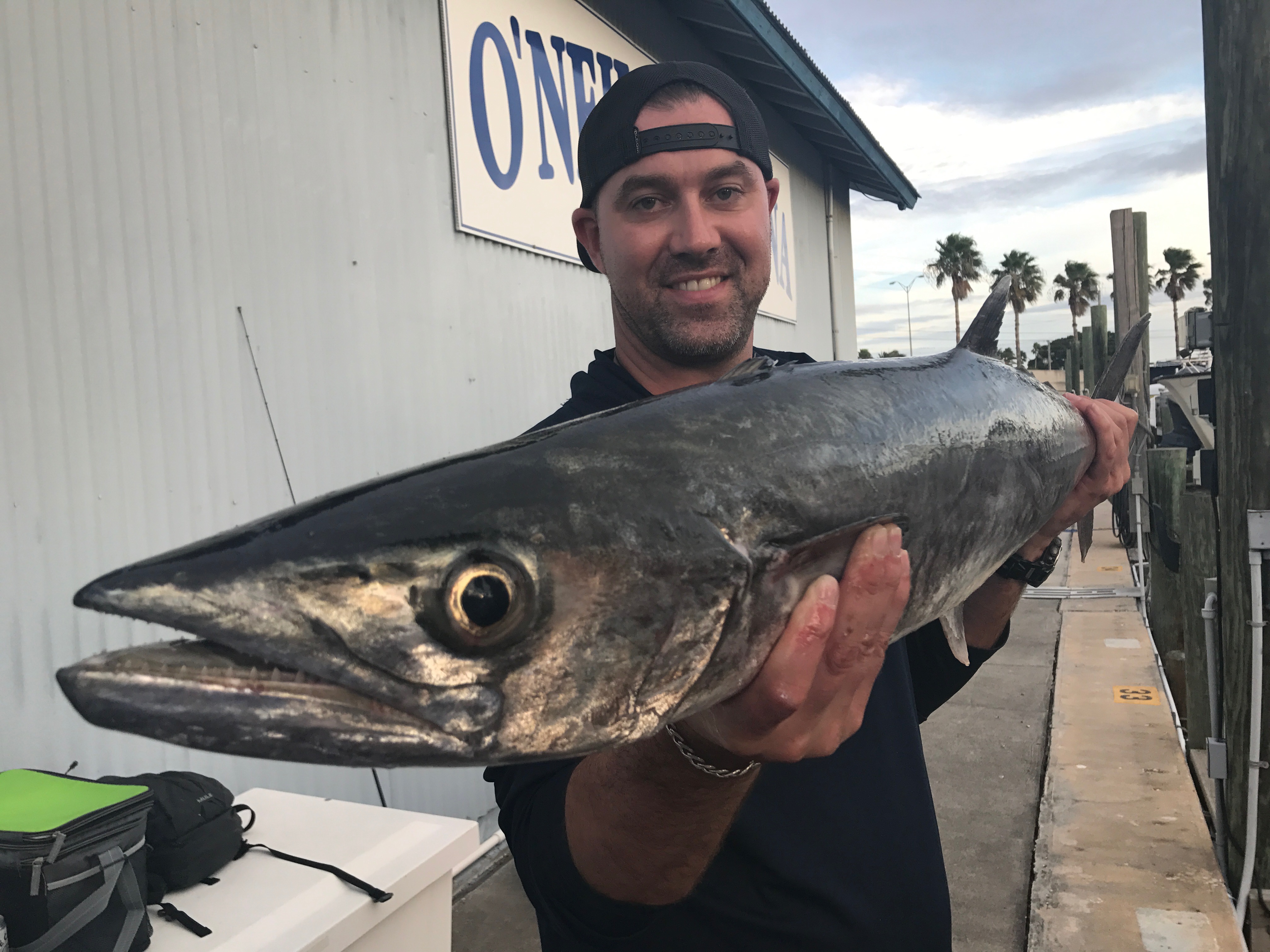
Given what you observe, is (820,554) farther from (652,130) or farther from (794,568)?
(652,130)

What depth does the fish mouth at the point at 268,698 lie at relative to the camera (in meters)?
0.88

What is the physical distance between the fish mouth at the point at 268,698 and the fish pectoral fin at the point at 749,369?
2.42 ft

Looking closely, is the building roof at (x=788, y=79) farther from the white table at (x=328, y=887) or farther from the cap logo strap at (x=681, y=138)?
the white table at (x=328, y=887)

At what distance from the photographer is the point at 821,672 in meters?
1.29

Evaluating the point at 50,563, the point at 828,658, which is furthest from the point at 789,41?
the point at 828,658

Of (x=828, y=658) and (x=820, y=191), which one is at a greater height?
(x=820, y=191)

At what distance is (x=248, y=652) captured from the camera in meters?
0.93

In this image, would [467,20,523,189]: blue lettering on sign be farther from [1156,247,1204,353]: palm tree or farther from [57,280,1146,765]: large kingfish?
[1156,247,1204,353]: palm tree

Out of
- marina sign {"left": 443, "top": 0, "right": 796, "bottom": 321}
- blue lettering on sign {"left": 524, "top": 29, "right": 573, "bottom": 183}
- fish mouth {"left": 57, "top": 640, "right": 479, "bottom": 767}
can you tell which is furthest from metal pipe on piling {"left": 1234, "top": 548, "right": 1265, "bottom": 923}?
blue lettering on sign {"left": 524, "top": 29, "right": 573, "bottom": 183}

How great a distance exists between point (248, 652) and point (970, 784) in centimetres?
573

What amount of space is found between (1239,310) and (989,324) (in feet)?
6.09

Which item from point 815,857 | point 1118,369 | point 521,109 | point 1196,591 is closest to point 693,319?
point 815,857

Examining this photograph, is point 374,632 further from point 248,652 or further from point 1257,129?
point 1257,129

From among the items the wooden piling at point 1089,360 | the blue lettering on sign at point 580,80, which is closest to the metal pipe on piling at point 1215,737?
the blue lettering on sign at point 580,80
